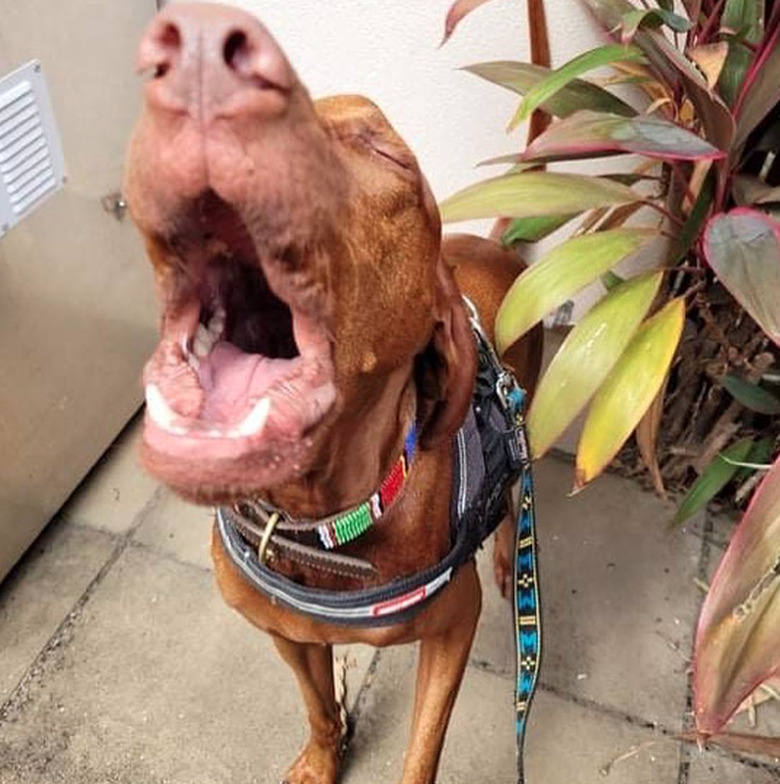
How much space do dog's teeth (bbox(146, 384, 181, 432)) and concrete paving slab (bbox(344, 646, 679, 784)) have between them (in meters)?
1.22

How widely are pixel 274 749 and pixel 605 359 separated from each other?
1.04 meters

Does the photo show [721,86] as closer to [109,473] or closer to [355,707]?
[355,707]

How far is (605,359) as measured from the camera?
5.43ft

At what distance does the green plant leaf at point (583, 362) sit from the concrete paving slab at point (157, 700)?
2.63ft

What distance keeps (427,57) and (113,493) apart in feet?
4.21

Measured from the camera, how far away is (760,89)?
1592mm

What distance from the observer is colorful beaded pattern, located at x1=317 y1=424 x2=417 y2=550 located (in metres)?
1.36

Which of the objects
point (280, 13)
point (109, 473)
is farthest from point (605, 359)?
point (109, 473)

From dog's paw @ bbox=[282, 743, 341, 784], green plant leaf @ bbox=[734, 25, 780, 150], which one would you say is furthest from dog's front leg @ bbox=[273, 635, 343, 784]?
green plant leaf @ bbox=[734, 25, 780, 150]

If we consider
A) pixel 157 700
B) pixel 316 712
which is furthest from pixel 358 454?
pixel 157 700

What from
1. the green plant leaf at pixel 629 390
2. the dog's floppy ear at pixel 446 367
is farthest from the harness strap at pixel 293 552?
the green plant leaf at pixel 629 390

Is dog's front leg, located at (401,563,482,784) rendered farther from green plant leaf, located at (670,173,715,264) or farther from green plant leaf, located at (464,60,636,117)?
green plant leaf, located at (464,60,636,117)

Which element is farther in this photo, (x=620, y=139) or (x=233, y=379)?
(x=620, y=139)

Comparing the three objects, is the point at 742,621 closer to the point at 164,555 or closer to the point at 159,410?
the point at 159,410
